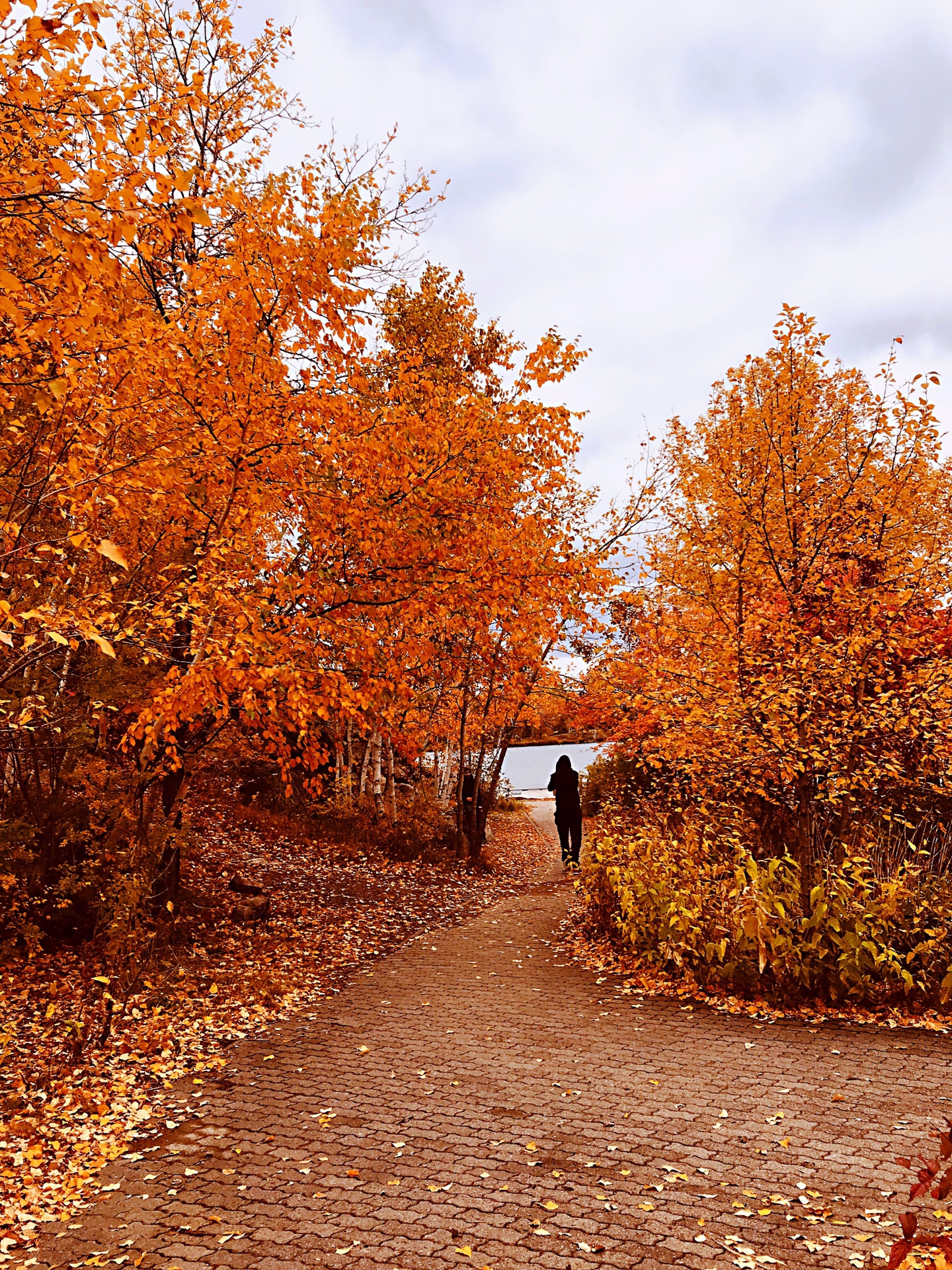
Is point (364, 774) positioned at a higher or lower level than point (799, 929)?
higher

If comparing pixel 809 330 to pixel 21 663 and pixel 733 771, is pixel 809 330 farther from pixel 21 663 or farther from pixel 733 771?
pixel 21 663

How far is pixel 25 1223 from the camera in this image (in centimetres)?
347

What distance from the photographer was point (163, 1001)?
607 cm

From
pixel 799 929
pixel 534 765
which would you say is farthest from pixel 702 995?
pixel 534 765

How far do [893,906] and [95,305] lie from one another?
6378 millimetres

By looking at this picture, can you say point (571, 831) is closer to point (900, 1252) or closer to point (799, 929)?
point (799, 929)

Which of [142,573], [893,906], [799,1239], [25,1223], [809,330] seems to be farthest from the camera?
[809,330]

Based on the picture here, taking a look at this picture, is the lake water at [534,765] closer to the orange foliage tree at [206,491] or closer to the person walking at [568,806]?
the person walking at [568,806]

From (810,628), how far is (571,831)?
6.98 m

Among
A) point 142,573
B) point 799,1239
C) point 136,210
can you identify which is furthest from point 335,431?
point 799,1239

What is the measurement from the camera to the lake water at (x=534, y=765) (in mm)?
36688

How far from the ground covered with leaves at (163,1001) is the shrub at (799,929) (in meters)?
3.06

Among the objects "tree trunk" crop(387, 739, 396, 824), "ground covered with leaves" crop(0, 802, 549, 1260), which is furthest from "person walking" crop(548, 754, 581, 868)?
"tree trunk" crop(387, 739, 396, 824)

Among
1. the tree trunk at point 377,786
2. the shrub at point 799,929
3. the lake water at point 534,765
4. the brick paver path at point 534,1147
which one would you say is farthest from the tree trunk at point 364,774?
the lake water at point 534,765
